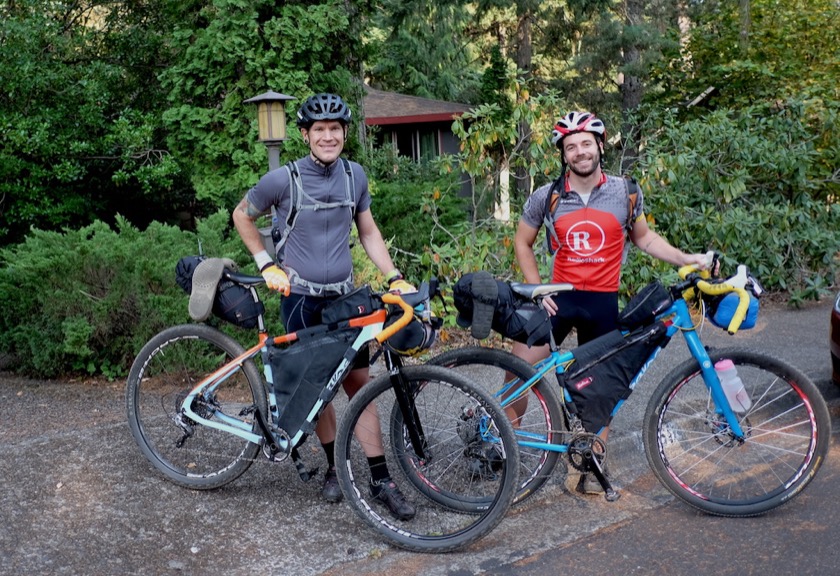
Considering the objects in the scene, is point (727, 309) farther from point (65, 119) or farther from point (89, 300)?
point (65, 119)

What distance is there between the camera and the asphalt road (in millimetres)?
3783

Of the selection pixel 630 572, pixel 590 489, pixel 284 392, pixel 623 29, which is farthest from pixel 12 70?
pixel 623 29

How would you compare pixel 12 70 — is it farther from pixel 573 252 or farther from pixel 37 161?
pixel 573 252

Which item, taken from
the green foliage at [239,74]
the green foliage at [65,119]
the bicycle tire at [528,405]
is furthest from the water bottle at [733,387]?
the green foliage at [65,119]

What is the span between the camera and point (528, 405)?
169 inches

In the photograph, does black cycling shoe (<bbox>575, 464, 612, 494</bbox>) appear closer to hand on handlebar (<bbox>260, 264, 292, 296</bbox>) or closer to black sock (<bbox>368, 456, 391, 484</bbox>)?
black sock (<bbox>368, 456, 391, 484</bbox>)

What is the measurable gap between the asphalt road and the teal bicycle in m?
0.20

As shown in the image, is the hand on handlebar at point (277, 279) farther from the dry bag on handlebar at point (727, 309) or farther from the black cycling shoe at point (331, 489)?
the dry bag on handlebar at point (727, 309)

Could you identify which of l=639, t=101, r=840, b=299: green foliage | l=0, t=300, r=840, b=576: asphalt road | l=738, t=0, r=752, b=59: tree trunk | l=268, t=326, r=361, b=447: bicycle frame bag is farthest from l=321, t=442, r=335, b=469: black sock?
l=738, t=0, r=752, b=59: tree trunk

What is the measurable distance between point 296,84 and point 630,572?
24.3 ft

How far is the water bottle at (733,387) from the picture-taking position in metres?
4.08

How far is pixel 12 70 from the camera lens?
9.27m

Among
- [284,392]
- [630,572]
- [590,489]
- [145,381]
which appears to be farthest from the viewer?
[145,381]

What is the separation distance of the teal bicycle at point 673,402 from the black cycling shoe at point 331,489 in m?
0.84
